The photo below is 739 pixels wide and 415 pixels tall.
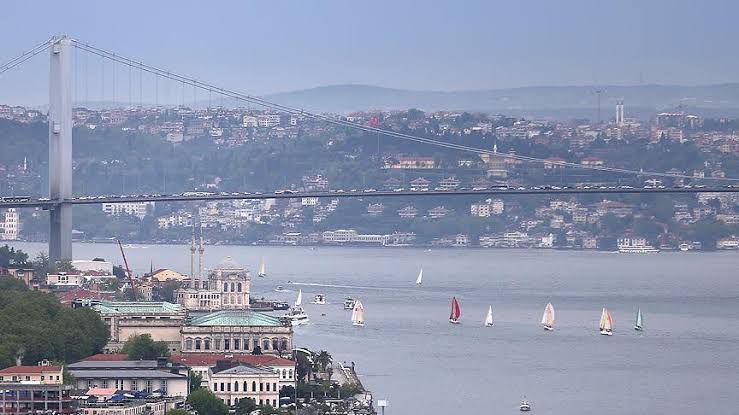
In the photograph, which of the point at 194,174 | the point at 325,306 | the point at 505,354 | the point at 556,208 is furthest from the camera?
the point at 194,174

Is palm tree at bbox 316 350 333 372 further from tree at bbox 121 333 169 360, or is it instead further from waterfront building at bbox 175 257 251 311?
waterfront building at bbox 175 257 251 311

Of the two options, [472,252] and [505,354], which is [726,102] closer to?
[472,252]

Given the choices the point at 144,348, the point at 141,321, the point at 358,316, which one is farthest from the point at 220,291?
the point at 144,348

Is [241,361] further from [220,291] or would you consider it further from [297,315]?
[220,291]

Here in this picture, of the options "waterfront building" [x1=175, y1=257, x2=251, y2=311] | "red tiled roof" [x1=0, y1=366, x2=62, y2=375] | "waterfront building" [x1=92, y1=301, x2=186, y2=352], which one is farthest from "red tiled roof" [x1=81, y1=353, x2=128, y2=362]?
"waterfront building" [x1=175, y1=257, x2=251, y2=311]

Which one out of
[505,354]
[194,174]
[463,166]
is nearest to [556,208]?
[463,166]

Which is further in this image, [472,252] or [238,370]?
[472,252]

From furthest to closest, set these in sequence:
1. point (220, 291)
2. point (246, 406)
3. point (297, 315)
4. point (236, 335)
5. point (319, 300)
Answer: point (319, 300) < point (220, 291) < point (297, 315) < point (236, 335) < point (246, 406)
